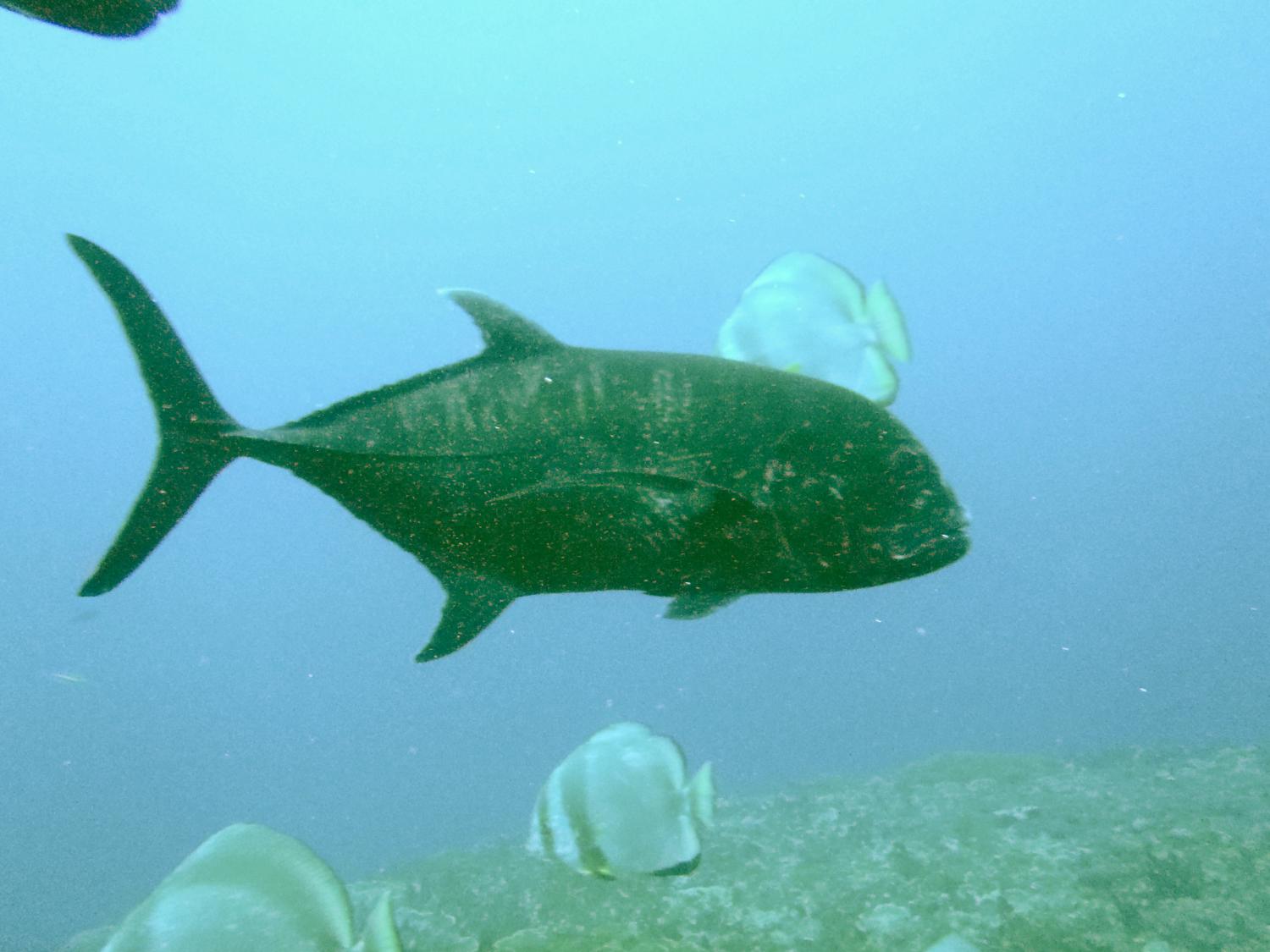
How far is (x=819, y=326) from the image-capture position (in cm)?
355

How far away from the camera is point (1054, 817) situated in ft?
25.9

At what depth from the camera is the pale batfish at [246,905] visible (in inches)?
74.4

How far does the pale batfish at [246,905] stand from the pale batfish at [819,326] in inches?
98.6

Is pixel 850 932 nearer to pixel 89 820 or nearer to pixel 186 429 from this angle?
pixel 186 429

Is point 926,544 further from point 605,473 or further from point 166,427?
point 166,427

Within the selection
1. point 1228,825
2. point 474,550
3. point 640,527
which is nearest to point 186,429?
point 474,550

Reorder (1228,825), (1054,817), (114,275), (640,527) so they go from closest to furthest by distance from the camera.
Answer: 1. (640,527)
2. (114,275)
3. (1228,825)
4. (1054,817)

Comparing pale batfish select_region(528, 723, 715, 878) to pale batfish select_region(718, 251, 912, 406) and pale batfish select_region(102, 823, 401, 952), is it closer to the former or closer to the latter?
pale batfish select_region(102, 823, 401, 952)

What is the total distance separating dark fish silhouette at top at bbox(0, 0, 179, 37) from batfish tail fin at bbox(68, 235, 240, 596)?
1.10 meters

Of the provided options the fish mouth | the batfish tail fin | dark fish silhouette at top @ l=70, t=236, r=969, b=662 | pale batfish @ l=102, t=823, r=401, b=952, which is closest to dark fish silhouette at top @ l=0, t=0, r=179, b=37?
dark fish silhouette at top @ l=70, t=236, r=969, b=662

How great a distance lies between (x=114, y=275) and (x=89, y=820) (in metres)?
67.7

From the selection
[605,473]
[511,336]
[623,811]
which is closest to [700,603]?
[605,473]

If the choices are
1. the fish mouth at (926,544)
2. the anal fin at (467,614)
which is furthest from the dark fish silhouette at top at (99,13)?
the fish mouth at (926,544)

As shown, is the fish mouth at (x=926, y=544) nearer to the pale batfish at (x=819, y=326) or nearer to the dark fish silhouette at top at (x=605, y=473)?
the dark fish silhouette at top at (x=605, y=473)
